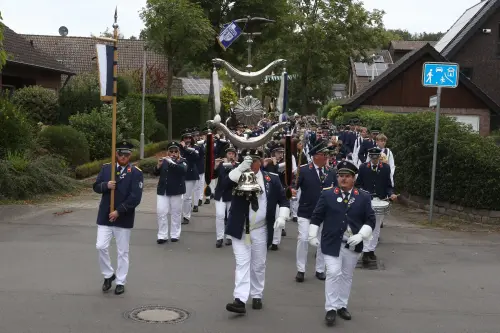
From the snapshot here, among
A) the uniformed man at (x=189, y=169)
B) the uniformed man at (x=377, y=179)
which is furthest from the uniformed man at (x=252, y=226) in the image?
the uniformed man at (x=189, y=169)

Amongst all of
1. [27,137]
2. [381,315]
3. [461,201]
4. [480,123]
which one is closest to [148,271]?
[381,315]

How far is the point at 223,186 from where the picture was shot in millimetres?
8523

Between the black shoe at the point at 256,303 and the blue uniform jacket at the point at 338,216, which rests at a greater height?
the blue uniform jacket at the point at 338,216

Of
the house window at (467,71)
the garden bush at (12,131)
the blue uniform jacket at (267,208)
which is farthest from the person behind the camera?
the house window at (467,71)

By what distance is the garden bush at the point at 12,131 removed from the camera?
1761cm

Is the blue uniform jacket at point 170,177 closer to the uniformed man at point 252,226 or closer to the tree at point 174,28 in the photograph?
the uniformed man at point 252,226

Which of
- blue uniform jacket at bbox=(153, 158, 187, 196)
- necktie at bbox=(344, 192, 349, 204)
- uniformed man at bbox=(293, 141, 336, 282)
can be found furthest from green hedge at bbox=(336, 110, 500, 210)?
necktie at bbox=(344, 192, 349, 204)

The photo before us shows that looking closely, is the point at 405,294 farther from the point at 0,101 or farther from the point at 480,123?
the point at 480,123

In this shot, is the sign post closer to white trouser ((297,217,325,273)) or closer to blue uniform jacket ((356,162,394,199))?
blue uniform jacket ((356,162,394,199))

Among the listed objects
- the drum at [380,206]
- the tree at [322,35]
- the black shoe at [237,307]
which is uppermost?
the tree at [322,35]

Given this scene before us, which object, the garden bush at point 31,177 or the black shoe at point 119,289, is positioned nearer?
the black shoe at point 119,289

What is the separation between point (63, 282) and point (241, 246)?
276 cm

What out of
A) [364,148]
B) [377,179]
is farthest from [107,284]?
[364,148]

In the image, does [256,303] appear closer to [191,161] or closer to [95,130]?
[191,161]
